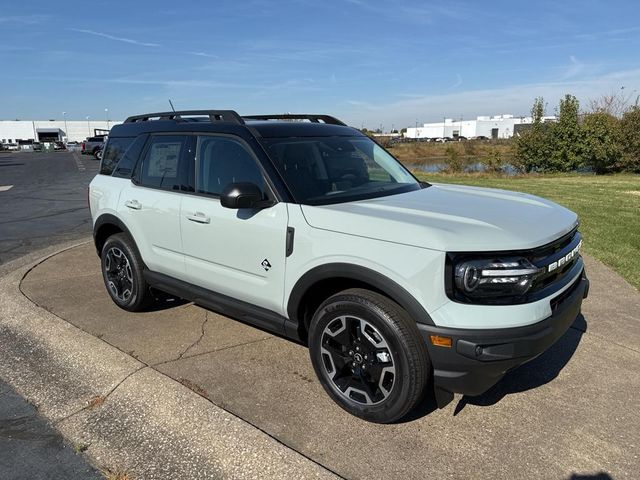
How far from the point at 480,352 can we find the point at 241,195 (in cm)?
171

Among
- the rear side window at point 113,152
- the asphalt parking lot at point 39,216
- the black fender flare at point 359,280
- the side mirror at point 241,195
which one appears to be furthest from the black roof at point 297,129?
the asphalt parking lot at point 39,216

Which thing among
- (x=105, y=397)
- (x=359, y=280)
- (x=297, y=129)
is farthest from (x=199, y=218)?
(x=359, y=280)

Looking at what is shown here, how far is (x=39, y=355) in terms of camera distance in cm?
406

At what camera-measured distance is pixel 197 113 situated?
14.0 ft

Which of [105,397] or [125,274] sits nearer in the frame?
[105,397]

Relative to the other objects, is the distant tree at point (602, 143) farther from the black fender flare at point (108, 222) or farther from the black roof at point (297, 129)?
the black fender flare at point (108, 222)

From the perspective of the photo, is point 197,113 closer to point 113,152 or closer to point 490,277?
point 113,152

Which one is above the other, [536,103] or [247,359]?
[536,103]

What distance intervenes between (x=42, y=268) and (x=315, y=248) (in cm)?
492

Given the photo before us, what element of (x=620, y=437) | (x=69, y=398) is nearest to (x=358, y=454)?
(x=620, y=437)

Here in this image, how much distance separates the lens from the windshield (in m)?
3.52

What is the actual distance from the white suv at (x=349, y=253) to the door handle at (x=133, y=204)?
0.02 meters

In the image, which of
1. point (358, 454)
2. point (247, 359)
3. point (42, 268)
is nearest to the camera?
point (358, 454)

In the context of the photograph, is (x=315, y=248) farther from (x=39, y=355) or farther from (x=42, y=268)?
(x=42, y=268)
